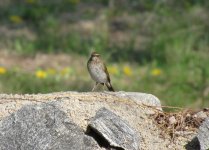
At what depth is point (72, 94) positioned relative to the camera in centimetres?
716

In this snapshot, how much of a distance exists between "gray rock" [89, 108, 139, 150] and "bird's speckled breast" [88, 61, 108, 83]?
1.81 meters

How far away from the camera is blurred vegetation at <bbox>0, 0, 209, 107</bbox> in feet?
37.7

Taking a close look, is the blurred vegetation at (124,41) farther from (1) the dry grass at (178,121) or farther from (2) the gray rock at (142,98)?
(1) the dry grass at (178,121)

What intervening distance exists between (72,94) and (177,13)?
26.1ft

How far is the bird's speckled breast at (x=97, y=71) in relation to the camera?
27.1ft

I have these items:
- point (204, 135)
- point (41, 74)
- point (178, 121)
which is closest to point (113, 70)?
Answer: point (41, 74)

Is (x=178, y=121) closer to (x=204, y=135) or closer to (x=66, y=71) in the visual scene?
(x=204, y=135)

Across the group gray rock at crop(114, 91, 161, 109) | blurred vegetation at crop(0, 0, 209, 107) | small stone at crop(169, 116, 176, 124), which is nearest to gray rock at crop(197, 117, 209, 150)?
small stone at crop(169, 116, 176, 124)

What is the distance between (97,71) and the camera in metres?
8.26

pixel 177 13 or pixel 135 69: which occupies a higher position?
pixel 177 13

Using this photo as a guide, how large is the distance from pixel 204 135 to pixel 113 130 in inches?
29.6

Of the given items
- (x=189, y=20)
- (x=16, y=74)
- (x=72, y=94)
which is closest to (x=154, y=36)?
(x=189, y=20)

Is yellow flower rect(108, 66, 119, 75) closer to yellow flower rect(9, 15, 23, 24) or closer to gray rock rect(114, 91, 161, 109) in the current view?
yellow flower rect(9, 15, 23, 24)

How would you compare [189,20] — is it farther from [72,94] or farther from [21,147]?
[21,147]
